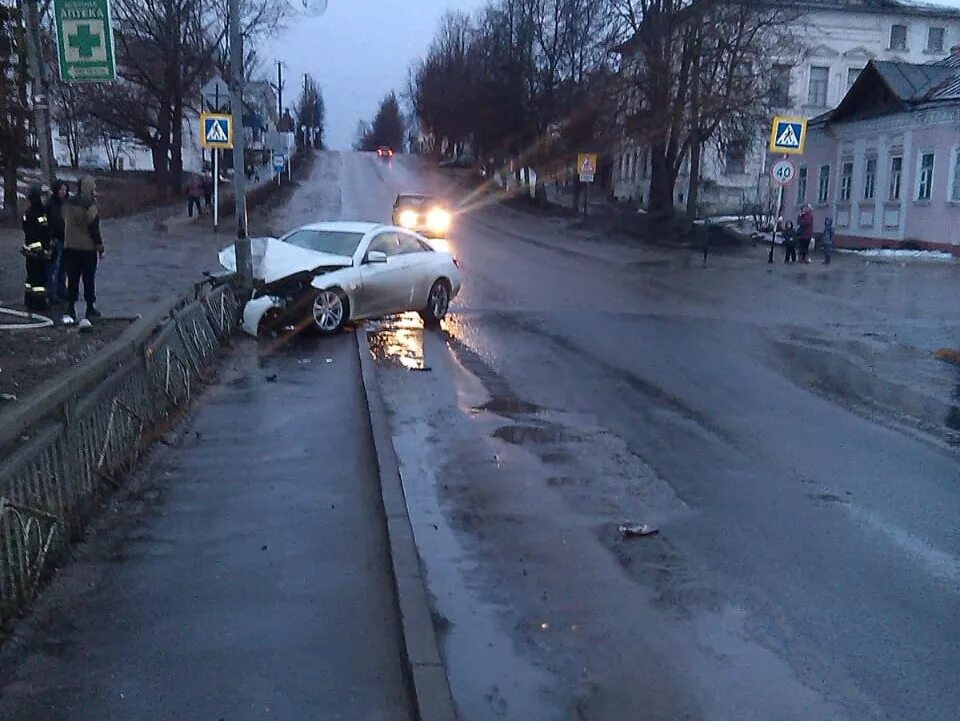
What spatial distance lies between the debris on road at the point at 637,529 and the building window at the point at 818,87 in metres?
61.2

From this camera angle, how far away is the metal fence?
A: 4492 millimetres

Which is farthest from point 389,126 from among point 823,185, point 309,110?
point 823,185

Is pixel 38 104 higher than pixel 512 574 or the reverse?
higher

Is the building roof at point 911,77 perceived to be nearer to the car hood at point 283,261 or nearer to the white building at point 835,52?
the white building at point 835,52

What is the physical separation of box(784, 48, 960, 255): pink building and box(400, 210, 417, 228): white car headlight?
1728cm

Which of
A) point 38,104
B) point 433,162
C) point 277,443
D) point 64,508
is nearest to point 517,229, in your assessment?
point 38,104

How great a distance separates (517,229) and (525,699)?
4013 cm

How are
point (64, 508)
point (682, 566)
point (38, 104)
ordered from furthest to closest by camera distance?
point (38, 104) < point (682, 566) < point (64, 508)

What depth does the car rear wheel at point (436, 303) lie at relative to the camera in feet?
51.6

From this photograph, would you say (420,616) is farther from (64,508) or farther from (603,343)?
(603,343)

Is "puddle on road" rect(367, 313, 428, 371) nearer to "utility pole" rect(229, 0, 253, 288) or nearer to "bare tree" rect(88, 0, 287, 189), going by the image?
"utility pole" rect(229, 0, 253, 288)

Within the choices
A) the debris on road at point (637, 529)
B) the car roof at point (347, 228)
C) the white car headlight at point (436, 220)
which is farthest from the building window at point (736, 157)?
the debris on road at point (637, 529)

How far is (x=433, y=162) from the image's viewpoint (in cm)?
9756

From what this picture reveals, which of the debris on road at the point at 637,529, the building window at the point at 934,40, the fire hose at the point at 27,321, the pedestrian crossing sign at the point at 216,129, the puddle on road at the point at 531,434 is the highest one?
the building window at the point at 934,40
